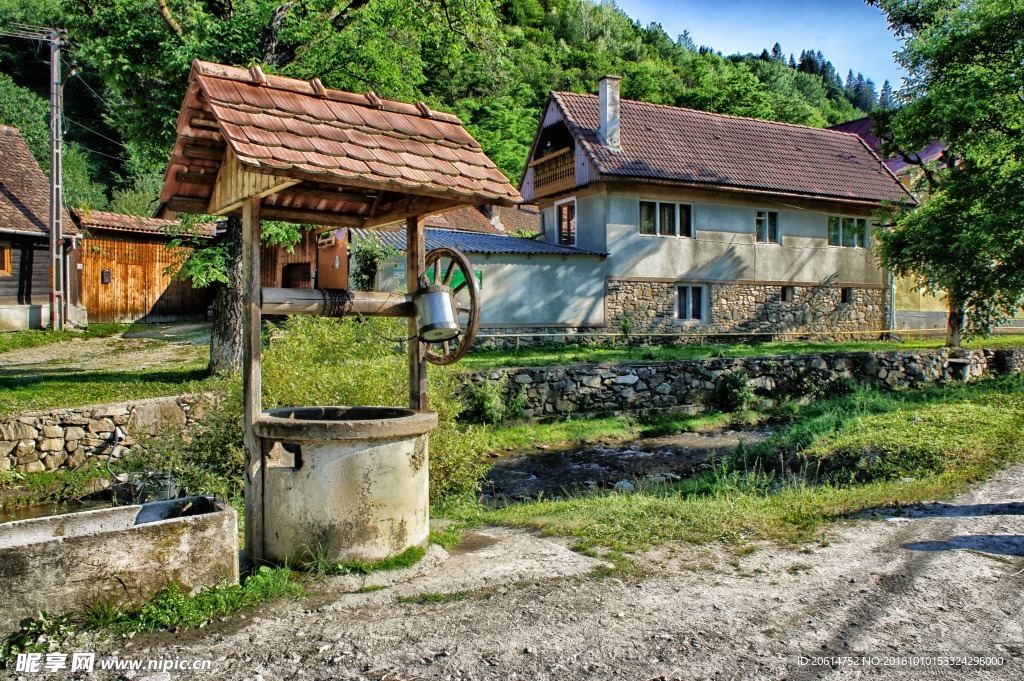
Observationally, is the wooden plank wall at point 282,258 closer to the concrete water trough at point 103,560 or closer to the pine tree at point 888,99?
the pine tree at point 888,99

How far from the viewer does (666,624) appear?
14.5ft

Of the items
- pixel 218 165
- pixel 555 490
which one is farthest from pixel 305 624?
pixel 555 490

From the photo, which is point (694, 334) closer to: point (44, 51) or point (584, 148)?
point (584, 148)

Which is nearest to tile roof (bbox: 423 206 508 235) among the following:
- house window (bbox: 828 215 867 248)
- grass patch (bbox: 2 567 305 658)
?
house window (bbox: 828 215 867 248)

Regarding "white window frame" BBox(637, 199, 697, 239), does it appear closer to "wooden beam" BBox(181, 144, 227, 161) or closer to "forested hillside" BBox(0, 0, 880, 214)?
"forested hillside" BBox(0, 0, 880, 214)

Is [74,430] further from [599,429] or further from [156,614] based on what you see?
[599,429]

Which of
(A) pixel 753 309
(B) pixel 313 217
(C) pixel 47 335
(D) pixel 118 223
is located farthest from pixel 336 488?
(D) pixel 118 223

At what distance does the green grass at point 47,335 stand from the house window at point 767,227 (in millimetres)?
20475

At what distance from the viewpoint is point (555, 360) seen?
59.3ft

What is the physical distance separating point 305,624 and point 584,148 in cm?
2030

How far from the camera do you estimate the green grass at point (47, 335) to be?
19.4 meters

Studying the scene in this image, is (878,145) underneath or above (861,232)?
above

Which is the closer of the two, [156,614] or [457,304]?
[156,614]

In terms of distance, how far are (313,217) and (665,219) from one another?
18.9 metres
